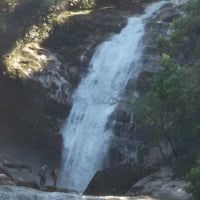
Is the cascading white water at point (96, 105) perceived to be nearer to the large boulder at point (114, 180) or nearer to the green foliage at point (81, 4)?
the large boulder at point (114, 180)

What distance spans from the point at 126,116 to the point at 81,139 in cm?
290

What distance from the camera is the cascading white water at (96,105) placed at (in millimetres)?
30234

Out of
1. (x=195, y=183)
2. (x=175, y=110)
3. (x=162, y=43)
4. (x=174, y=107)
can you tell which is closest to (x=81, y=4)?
(x=162, y=43)

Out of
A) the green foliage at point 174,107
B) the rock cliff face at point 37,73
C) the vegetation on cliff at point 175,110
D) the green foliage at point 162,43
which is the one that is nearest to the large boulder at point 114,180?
the vegetation on cliff at point 175,110

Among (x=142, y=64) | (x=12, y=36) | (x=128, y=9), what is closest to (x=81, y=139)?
(x=142, y=64)

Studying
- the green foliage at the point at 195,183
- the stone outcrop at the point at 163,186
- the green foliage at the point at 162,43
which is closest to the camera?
the green foliage at the point at 195,183

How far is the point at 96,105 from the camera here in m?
32.2

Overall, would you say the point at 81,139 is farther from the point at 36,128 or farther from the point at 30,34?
the point at 30,34

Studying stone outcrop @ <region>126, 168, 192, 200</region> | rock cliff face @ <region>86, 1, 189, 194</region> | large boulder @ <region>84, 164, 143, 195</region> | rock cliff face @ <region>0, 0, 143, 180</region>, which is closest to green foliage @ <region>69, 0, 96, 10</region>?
rock cliff face @ <region>0, 0, 143, 180</region>

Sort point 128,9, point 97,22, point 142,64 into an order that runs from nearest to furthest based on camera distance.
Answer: point 142,64
point 97,22
point 128,9

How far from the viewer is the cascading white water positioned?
99.2 feet

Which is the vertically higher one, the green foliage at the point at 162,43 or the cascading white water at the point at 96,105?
the green foliage at the point at 162,43

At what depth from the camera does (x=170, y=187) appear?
22547 mm

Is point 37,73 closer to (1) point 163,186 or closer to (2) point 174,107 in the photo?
(2) point 174,107
